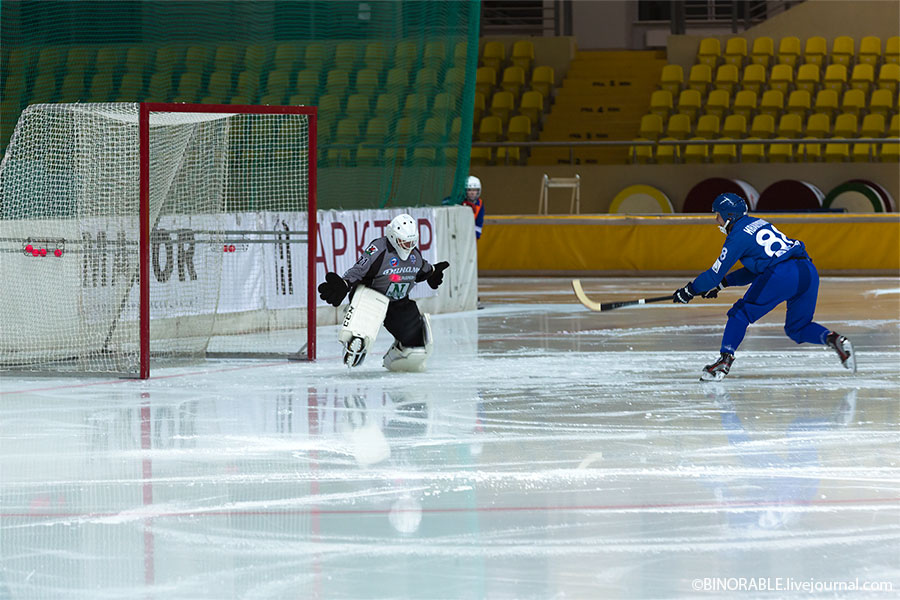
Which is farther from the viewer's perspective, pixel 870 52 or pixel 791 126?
pixel 870 52

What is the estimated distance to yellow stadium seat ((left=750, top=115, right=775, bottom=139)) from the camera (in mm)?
21359

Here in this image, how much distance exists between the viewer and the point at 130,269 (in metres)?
9.02

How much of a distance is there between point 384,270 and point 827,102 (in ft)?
49.3

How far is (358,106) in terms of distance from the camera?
39.0 ft

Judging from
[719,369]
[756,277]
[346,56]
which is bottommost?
[719,369]

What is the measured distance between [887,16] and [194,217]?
16.6m

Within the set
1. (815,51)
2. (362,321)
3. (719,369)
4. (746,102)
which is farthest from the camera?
(815,51)

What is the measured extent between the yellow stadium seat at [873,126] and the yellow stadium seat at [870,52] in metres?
1.56

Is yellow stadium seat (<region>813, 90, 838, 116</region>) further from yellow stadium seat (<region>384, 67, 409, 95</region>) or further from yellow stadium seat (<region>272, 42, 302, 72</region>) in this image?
yellow stadium seat (<region>272, 42, 302, 72</region>)

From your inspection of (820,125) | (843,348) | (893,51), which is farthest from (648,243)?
(843,348)

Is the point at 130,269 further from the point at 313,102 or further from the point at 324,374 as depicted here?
the point at 313,102

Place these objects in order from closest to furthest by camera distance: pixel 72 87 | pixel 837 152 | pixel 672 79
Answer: pixel 72 87
pixel 837 152
pixel 672 79

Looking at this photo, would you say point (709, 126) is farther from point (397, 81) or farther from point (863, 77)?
point (397, 81)

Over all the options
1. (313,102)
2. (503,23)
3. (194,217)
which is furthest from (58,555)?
(503,23)
